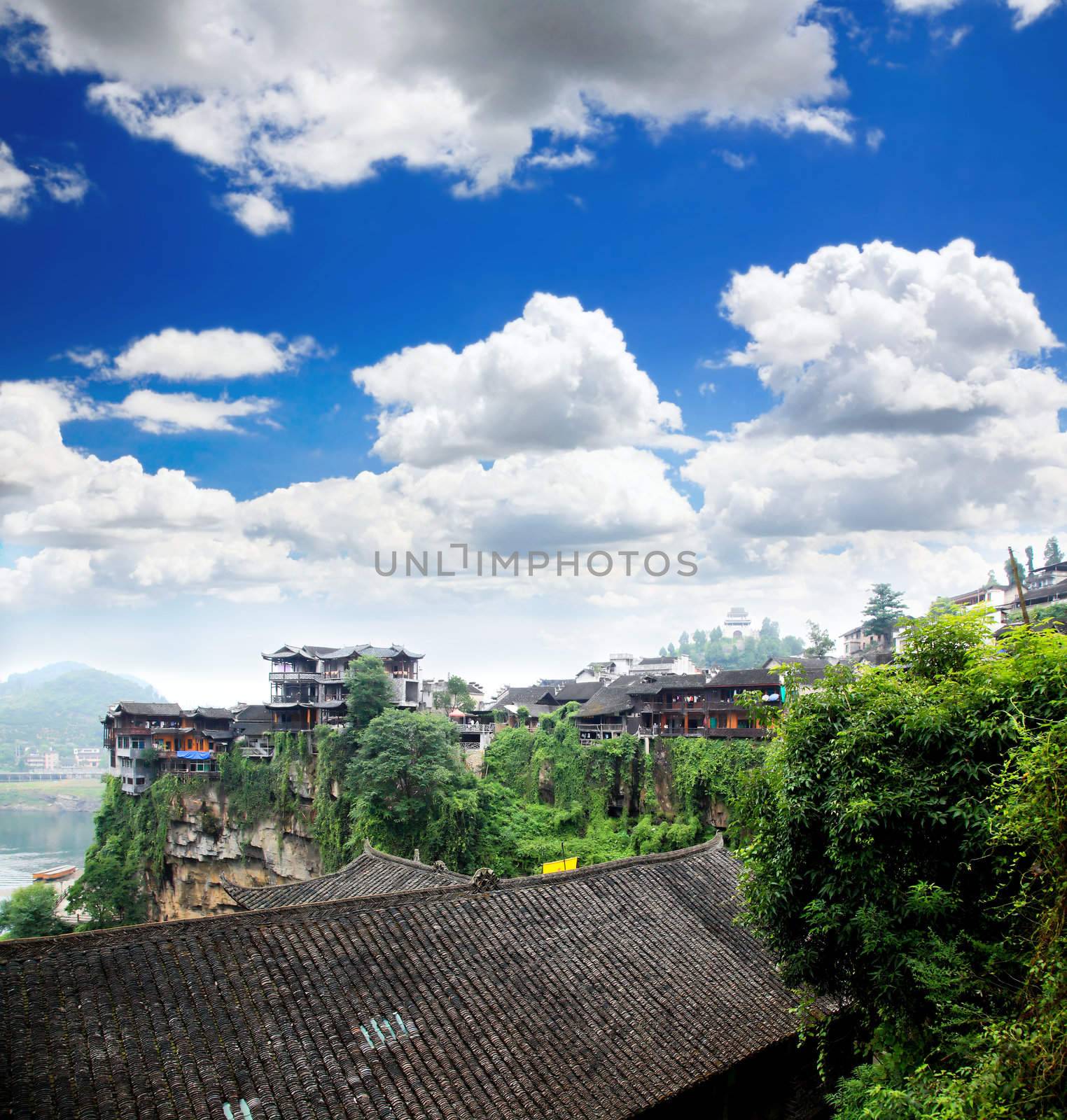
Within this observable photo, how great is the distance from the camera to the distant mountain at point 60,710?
12719 centimetres

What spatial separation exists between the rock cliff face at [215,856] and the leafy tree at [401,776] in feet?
27.6

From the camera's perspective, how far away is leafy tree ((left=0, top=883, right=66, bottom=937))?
3450 cm

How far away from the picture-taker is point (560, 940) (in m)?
11.4

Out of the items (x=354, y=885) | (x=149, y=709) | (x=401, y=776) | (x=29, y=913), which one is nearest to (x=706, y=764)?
(x=401, y=776)

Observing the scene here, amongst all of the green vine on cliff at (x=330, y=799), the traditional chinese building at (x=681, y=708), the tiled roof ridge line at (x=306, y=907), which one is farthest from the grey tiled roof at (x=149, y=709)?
the tiled roof ridge line at (x=306, y=907)

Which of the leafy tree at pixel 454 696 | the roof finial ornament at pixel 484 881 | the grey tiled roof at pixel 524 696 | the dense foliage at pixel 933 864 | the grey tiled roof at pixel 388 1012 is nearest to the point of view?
the dense foliage at pixel 933 864

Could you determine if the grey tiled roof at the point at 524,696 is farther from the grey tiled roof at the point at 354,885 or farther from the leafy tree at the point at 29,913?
the grey tiled roof at the point at 354,885

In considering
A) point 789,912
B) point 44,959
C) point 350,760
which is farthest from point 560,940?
point 350,760

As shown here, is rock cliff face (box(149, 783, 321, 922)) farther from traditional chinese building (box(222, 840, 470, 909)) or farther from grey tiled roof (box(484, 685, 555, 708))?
traditional chinese building (box(222, 840, 470, 909))

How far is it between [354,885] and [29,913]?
1108 inches

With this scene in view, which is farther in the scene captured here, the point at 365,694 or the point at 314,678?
the point at 314,678

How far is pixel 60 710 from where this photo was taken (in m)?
149

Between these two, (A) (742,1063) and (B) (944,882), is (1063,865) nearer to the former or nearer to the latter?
(B) (944,882)

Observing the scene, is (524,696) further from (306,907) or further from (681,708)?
(306,907)
